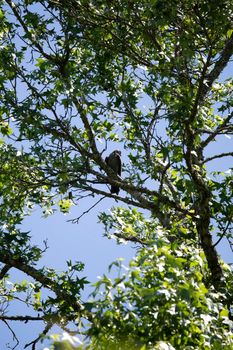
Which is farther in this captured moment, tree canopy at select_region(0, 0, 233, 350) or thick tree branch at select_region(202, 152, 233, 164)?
thick tree branch at select_region(202, 152, 233, 164)

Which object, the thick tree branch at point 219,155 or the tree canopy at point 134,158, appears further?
the thick tree branch at point 219,155

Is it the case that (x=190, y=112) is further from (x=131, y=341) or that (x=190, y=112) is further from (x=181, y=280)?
(x=131, y=341)

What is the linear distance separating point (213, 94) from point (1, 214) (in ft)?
21.2

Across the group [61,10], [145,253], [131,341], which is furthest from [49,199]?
[131,341]

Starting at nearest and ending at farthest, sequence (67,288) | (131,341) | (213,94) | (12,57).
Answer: (131,341)
(67,288)
(12,57)
(213,94)

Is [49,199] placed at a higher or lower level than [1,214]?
higher

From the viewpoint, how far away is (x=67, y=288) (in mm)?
8828

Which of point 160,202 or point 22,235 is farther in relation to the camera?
point 160,202

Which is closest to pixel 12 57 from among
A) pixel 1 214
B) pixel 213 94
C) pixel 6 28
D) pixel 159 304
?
pixel 6 28

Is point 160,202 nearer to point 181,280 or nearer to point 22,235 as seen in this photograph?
point 22,235

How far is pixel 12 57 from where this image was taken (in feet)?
33.1

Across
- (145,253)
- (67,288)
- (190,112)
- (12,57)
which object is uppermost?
(12,57)

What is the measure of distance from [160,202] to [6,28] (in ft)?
16.7

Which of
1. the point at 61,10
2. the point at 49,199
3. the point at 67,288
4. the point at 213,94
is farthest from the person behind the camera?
the point at 213,94
